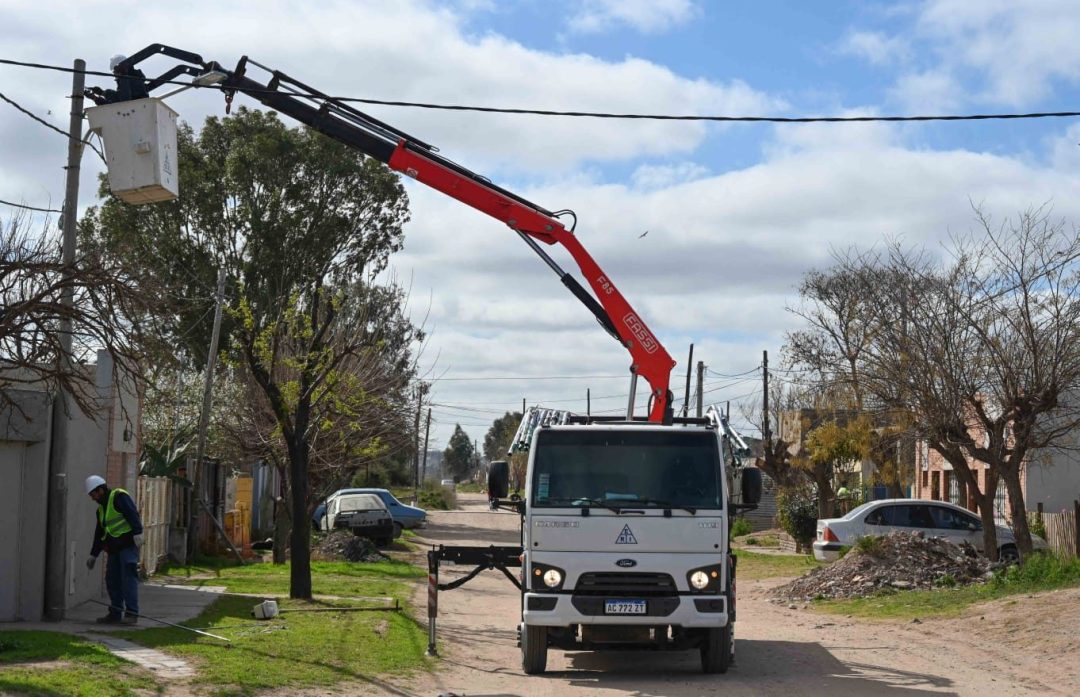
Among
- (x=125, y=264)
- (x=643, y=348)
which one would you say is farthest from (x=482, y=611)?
(x=125, y=264)

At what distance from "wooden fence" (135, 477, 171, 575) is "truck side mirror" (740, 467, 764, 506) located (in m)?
12.9

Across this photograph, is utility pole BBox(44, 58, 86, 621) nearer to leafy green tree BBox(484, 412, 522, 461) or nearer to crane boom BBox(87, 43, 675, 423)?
crane boom BBox(87, 43, 675, 423)

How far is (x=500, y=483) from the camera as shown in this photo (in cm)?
1334

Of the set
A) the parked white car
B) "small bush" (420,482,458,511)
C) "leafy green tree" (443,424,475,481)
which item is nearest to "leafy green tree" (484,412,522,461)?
"leafy green tree" (443,424,475,481)

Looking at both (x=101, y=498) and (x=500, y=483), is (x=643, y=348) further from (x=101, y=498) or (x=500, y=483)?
(x=101, y=498)

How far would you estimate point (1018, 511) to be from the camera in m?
21.3

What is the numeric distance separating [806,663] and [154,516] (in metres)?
14.4

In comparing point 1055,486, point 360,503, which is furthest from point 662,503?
point 1055,486

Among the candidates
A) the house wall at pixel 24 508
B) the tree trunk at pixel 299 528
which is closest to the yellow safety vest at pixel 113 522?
the house wall at pixel 24 508

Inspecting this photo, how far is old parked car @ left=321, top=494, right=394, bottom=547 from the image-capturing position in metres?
35.0

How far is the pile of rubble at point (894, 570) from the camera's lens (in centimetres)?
2250

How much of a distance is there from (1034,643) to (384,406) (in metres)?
19.1

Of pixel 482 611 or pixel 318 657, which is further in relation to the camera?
pixel 482 611

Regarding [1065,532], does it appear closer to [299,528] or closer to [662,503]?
[299,528]
